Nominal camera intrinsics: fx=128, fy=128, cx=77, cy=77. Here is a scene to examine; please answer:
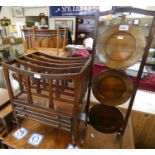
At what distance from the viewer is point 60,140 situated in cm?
95

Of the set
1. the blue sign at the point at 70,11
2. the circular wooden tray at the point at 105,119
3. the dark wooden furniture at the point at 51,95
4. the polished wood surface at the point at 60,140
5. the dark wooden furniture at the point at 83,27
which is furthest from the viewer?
the blue sign at the point at 70,11

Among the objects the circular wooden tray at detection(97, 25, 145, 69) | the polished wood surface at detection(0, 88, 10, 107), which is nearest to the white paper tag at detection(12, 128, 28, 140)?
the polished wood surface at detection(0, 88, 10, 107)

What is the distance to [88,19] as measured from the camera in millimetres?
4496

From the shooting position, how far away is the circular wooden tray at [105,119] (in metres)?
1.03

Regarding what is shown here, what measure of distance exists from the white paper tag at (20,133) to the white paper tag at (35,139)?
67mm

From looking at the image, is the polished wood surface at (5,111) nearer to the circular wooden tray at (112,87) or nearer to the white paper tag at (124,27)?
the circular wooden tray at (112,87)

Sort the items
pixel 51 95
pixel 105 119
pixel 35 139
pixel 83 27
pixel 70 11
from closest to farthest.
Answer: pixel 51 95 → pixel 35 139 → pixel 105 119 → pixel 83 27 → pixel 70 11

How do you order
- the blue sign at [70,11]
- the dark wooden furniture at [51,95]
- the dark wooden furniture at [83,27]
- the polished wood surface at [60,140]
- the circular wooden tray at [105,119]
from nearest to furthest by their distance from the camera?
the dark wooden furniture at [51,95] → the polished wood surface at [60,140] → the circular wooden tray at [105,119] → the dark wooden furniture at [83,27] → the blue sign at [70,11]

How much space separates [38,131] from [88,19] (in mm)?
4330

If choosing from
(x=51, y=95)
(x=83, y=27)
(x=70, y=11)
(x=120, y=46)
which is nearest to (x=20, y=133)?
(x=51, y=95)

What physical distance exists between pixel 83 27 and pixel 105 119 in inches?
164

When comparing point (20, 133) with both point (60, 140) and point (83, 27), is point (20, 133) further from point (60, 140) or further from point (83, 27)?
A: point (83, 27)

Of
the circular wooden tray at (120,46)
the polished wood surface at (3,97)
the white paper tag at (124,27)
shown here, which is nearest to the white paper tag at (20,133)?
the polished wood surface at (3,97)
